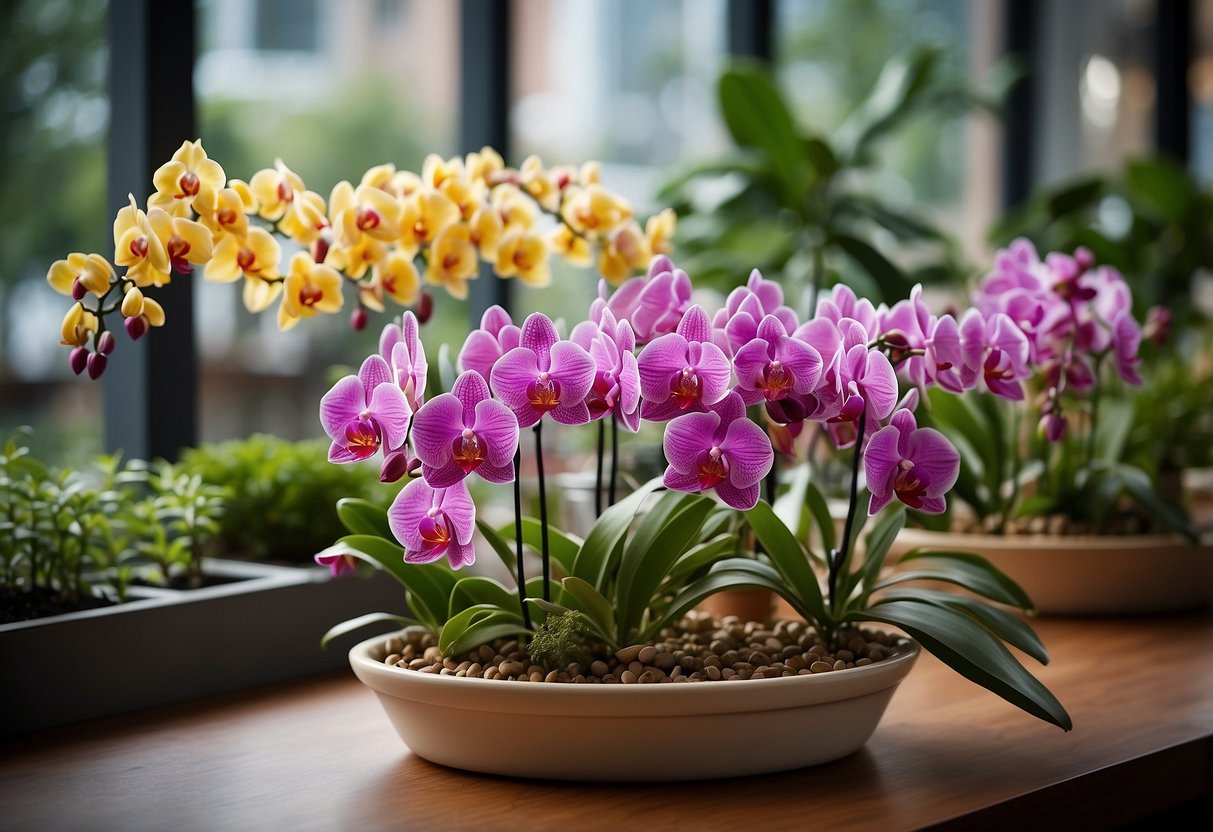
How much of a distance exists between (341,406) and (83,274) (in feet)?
0.73

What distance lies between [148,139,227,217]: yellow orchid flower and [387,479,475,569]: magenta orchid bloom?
29 centimetres

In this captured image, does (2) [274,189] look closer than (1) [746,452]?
No

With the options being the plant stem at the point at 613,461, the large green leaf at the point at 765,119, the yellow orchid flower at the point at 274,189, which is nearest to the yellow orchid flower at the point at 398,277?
the yellow orchid flower at the point at 274,189

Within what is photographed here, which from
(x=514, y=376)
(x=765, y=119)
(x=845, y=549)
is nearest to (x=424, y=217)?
(x=514, y=376)

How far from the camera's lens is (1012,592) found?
1.13 meters

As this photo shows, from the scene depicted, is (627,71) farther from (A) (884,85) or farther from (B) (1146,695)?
(B) (1146,695)

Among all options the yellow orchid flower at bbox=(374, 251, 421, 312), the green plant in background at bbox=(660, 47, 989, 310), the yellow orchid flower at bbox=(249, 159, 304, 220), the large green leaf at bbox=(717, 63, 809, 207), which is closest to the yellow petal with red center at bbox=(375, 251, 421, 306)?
the yellow orchid flower at bbox=(374, 251, 421, 312)

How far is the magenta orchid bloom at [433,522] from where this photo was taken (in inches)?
34.6

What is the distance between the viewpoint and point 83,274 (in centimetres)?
94

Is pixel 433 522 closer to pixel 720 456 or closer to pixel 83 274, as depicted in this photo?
pixel 720 456

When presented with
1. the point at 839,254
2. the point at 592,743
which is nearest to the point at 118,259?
the point at 592,743

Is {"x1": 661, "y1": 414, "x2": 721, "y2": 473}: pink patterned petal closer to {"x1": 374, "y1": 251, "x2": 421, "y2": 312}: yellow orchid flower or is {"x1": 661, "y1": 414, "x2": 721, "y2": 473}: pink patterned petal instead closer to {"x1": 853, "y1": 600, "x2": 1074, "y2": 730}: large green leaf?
{"x1": 853, "y1": 600, "x2": 1074, "y2": 730}: large green leaf

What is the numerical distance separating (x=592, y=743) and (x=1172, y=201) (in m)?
2.46

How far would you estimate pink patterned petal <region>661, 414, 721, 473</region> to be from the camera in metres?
0.87
